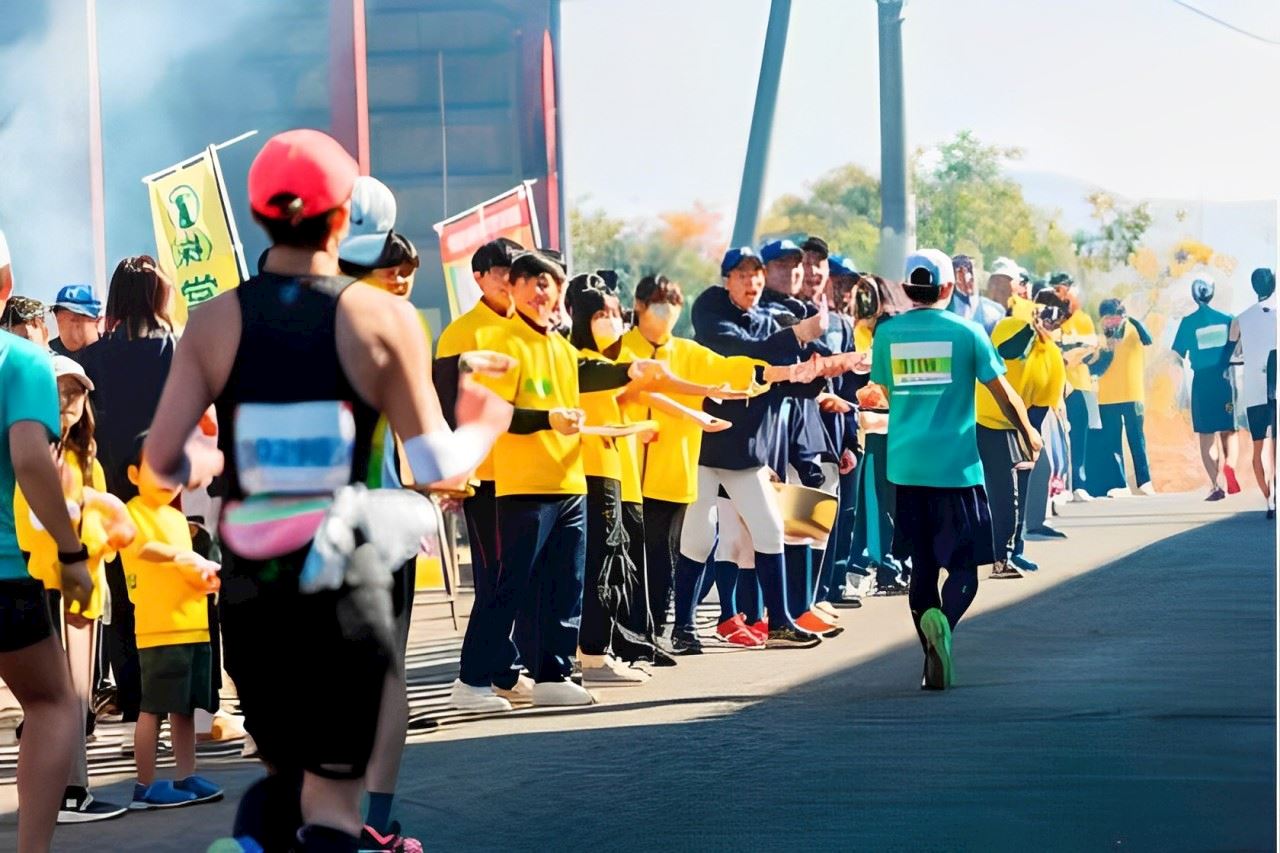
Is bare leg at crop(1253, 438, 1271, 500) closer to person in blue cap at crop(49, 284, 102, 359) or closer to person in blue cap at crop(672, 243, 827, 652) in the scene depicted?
person in blue cap at crop(672, 243, 827, 652)

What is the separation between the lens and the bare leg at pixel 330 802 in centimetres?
375

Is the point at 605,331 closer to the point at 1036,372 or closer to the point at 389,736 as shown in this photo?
the point at 1036,372

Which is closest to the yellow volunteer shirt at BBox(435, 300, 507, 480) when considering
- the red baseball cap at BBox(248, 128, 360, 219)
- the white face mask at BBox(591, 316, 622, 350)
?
the white face mask at BBox(591, 316, 622, 350)

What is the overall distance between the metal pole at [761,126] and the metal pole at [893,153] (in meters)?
0.44

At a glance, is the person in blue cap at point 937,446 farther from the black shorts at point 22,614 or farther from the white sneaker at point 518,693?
the black shorts at point 22,614

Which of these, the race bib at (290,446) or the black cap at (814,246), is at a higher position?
the black cap at (814,246)

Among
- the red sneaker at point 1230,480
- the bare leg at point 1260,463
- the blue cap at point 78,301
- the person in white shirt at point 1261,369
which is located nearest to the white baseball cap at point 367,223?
the blue cap at point 78,301

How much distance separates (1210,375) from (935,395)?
149 inches

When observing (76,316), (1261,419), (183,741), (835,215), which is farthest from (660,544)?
(1261,419)

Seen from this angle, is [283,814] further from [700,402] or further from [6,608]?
[700,402]

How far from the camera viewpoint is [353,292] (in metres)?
3.87

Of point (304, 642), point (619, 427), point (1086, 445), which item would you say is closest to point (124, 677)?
point (619, 427)

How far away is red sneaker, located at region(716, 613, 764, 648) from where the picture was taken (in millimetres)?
8867

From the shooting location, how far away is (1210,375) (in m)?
11.0
